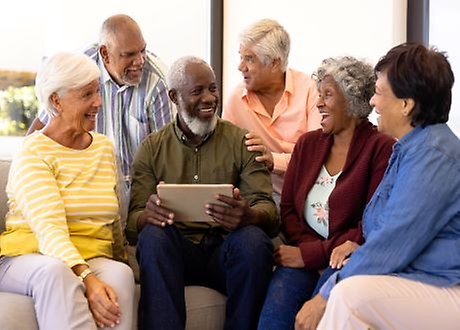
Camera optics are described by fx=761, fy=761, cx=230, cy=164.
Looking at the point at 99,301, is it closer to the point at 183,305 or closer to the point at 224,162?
the point at 183,305

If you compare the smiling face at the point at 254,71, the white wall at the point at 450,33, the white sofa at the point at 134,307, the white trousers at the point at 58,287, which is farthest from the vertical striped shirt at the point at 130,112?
the white wall at the point at 450,33

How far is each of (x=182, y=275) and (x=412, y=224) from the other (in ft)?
2.65

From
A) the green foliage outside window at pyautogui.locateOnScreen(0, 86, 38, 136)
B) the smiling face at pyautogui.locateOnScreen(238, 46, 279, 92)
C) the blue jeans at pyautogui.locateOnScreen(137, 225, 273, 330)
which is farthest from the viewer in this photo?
the green foliage outside window at pyautogui.locateOnScreen(0, 86, 38, 136)

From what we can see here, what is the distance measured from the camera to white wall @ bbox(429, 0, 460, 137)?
12.6 ft

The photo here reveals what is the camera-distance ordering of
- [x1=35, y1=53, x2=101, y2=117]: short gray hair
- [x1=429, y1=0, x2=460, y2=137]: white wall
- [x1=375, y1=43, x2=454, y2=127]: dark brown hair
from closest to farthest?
[x1=375, y1=43, x2=454, y2=127]: dark brown hair, [x1=35, y1=53, x2=101, y2=117]: short gray hair, [x1=429, y1=0, x2=460, y2=137]: white wall

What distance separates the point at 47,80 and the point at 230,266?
0.86m

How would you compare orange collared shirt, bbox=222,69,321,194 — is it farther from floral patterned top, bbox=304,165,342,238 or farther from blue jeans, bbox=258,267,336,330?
blue jeans, bbox=258,267,336,330

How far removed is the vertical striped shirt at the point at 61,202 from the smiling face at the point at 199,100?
0.35m

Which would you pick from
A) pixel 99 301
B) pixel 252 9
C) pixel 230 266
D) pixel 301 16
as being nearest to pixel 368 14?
pixel 301 16

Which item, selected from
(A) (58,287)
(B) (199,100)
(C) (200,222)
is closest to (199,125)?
(B) (199,100)

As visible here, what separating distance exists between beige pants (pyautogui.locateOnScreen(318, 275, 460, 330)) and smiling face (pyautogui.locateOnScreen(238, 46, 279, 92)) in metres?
1.35

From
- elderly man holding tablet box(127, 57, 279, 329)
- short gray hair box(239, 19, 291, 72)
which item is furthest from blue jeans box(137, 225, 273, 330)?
short gray hair box(239, 19, 291, 72)

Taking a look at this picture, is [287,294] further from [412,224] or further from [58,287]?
[58,287]

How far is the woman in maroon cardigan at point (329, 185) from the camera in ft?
8.05
